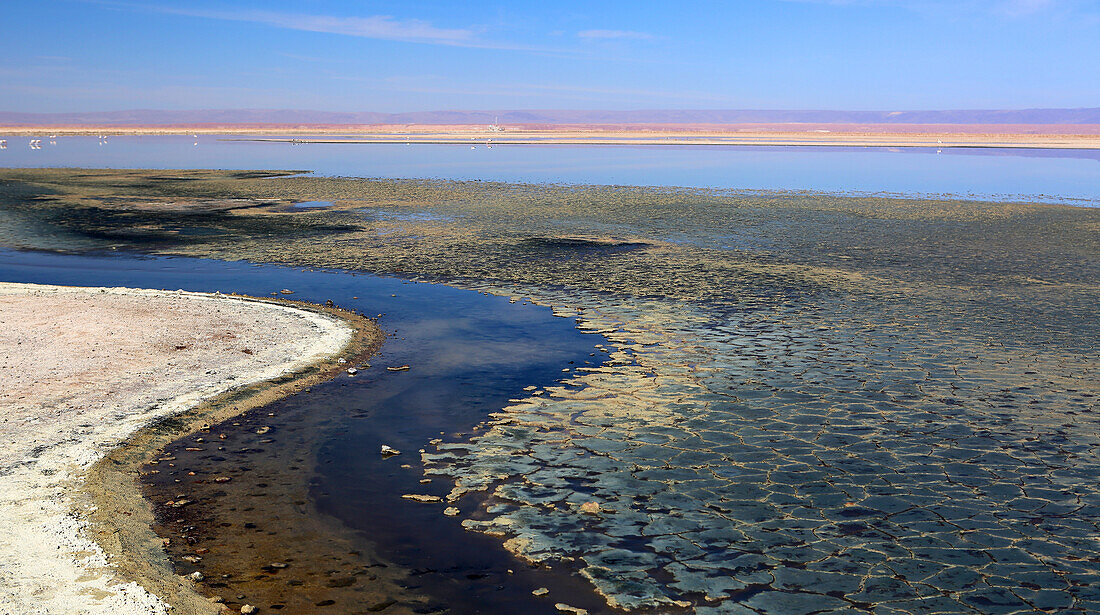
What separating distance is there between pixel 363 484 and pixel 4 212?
31883mm

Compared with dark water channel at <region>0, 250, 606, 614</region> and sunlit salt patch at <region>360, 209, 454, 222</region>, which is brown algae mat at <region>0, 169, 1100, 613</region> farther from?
sunlit salt patch at <region>360, 209, 454, 222</region>

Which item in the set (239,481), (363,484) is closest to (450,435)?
(363,484)

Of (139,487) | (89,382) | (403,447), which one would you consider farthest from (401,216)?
(139,487)

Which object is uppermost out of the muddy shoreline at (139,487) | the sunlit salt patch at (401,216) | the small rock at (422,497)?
the sunlit salt patch at (401,216)

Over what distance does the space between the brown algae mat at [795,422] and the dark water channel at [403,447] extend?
16.2 inches

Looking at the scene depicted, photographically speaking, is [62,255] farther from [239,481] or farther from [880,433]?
[880,433]

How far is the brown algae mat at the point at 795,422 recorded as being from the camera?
6.70 m

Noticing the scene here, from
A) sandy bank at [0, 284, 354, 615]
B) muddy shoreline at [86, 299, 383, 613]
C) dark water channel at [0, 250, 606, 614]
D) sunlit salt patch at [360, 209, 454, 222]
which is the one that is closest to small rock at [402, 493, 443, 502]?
dark water channel at [0, 250, 606, 614]

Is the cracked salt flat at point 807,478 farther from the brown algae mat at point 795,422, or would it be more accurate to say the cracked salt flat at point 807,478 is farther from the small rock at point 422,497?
the small rock at point 422,497

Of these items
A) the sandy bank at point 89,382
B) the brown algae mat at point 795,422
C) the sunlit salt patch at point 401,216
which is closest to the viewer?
the sandy bank at point 89,382

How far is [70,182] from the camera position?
4897 cm

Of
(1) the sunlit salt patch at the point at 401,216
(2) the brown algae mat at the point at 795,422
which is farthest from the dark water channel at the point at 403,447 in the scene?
(1) the sunlit salt patch at the point at 401,216

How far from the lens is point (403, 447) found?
9.31 m

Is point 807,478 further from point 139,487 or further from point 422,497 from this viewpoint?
point 139,487
